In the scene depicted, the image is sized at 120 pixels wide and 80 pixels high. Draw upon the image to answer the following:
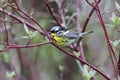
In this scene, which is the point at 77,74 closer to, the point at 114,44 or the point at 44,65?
the point at 44,65

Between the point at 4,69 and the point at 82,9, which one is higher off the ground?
the point at 82,9

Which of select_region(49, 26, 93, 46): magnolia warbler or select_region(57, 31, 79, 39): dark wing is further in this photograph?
select_region(57, 31, 79, 39): dark wing

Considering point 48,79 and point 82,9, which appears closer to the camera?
point 82,9

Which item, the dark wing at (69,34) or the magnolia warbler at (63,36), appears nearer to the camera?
the magnolia warbler at (63,36)

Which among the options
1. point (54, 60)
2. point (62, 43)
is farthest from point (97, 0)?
point (54, 60)

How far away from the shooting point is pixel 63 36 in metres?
2.24

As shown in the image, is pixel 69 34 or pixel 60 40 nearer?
pixel 60 40

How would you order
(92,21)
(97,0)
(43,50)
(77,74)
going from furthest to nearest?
(77,74)
(43,50)
(92,21)
(97,0)

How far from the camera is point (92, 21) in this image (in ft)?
10.7

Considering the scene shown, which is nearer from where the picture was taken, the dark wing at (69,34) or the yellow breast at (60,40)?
the yellow breast at (60,40)

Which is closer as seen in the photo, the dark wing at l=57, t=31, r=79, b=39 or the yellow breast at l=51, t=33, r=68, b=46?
the yellow breast at l=51, t=33, r=68, b=46

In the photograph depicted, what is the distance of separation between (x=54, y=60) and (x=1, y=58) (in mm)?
1585

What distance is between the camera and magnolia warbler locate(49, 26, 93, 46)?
215cm

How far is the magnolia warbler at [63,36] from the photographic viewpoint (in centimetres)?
215
